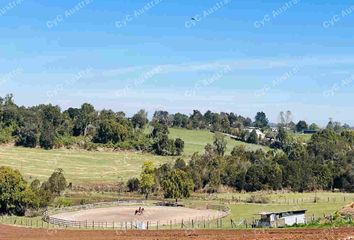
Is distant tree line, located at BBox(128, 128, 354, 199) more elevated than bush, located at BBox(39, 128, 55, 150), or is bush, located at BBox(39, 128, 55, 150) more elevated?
bush, located at BBox(39, 128, 55, 150)

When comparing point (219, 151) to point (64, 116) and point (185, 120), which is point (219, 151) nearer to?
point (64, 116)


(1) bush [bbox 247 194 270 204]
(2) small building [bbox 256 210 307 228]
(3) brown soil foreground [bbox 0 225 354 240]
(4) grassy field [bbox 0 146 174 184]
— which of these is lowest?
(3) brown soil foreground [bbox 0 225 354 240]

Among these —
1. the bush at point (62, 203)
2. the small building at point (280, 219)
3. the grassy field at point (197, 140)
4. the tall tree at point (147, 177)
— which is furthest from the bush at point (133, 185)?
the grassy field at point (197, 140)

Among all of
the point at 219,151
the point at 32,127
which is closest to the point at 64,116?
the point at 32,127

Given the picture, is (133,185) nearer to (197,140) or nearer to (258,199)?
(258,199)

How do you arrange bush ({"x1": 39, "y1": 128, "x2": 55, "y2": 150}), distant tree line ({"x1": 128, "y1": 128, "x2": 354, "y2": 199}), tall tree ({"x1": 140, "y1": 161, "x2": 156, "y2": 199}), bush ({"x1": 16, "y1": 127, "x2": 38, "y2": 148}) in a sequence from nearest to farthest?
tall tree ({"x1": 140, "y1": 161, "x2": 156, "y2": 199}) < distant tree line ({"x1": 128, "y1": 128, "x2": 354, "y2": 199}) < bush ({"x1": 39, "y1": 128, "x2": 55, "y2": 150}) < bush ({"x1": 16, "y1": 127, "x2": 38, "y2": 148})

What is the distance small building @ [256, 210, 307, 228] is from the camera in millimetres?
53688

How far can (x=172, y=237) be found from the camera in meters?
46.2

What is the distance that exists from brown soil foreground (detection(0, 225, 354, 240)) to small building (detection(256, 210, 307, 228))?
367 cm

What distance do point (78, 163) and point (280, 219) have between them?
7073 centimetres

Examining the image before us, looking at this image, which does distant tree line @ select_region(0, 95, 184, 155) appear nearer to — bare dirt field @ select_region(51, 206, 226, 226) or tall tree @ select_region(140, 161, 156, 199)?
tall tree @ select_region(140, 161, 156, 199)

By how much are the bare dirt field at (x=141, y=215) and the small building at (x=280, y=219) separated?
7.67 meters

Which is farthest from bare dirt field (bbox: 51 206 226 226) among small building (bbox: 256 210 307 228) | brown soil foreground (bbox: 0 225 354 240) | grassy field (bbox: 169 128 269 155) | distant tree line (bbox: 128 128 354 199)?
grassy field (bbox: 169 128 269 155)

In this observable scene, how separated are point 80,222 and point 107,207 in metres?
14.9
